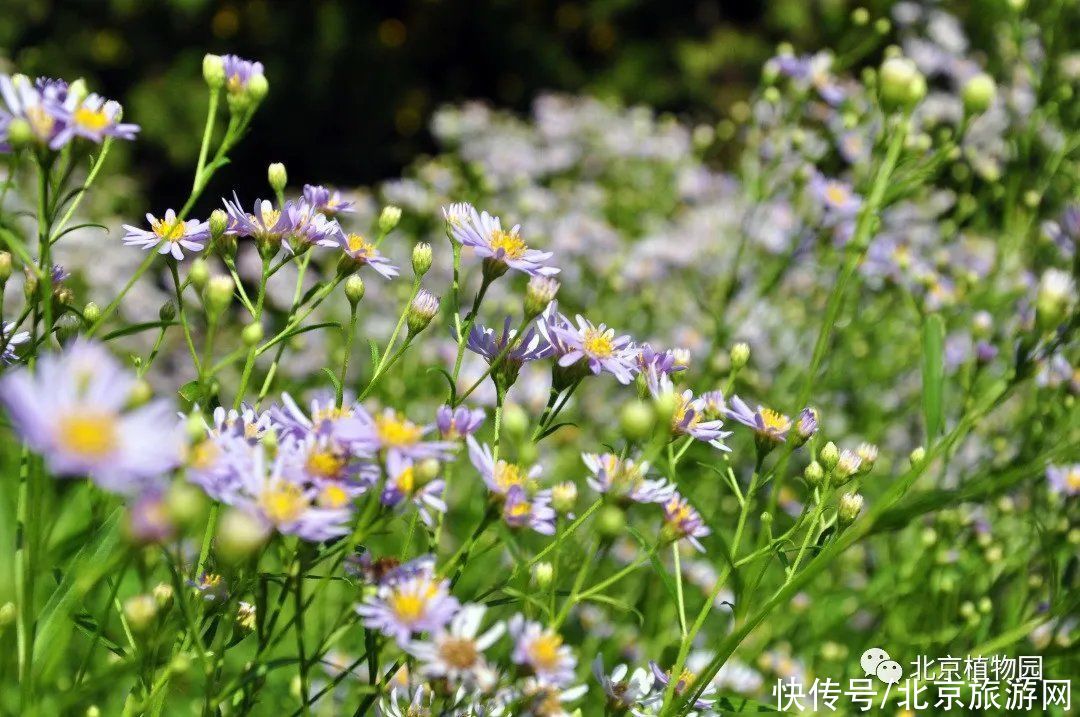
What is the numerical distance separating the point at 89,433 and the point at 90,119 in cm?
32

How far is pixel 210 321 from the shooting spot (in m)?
0.77

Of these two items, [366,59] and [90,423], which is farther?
[366,59]

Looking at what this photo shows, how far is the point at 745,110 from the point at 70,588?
2.91 m

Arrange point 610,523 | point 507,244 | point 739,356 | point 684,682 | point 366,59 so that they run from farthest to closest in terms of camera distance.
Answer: point 366,59 < point 739,356 < point 507,244 < point 684,682 < point 610,523

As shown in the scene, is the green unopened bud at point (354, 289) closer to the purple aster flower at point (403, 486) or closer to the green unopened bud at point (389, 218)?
the green unopened bud at point (389, 218)

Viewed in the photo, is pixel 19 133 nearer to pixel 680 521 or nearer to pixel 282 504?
pixel 282 504

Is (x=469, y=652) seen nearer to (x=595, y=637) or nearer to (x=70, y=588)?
(x=70, y=588)

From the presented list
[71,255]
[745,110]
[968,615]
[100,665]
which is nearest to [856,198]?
[968,615]

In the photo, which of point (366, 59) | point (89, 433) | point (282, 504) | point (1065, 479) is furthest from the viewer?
point (366, 59)

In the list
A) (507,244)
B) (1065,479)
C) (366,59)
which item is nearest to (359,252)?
(507,244)

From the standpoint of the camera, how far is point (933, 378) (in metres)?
0.94

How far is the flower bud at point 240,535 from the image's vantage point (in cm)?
62

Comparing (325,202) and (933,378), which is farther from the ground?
(325,202)

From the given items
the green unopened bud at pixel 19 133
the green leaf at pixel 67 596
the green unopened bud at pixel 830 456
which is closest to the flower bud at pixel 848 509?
the green unopened bud at pixel 830 456
